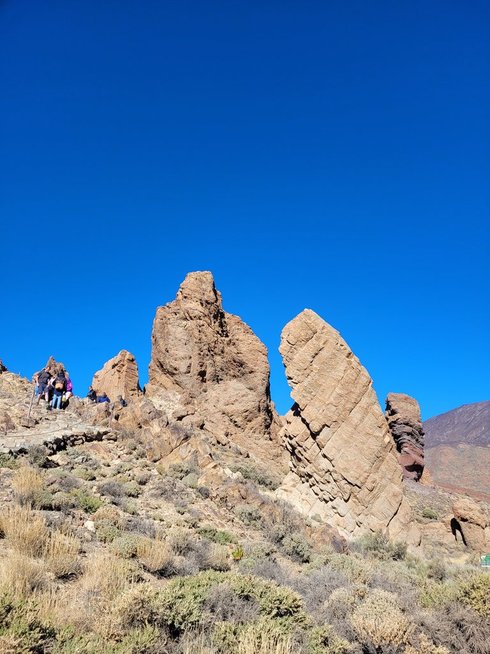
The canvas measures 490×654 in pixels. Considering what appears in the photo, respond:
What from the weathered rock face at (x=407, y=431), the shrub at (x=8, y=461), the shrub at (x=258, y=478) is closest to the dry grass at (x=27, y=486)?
the shrub at (x=8, y=461)

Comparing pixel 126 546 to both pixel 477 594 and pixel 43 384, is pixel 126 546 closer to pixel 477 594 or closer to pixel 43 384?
pixel 477 594

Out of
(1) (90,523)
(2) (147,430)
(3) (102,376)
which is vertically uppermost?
(3) (102,376)

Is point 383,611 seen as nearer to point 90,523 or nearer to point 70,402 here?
point 90,523

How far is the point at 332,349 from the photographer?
61.8 feet

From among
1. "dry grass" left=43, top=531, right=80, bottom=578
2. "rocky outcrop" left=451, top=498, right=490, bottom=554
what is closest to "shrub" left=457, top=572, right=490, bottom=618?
"dry grass" left=43, top=531, right=80, bottom=578

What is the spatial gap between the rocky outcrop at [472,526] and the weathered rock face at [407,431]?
61.4ft

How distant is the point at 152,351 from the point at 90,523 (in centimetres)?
2266

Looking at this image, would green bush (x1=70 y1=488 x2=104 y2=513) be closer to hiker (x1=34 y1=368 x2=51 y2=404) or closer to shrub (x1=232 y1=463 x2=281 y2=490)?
shrub (x1=232 y1=463 x2=281 y2=490)

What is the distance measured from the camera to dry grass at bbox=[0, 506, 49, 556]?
710cm

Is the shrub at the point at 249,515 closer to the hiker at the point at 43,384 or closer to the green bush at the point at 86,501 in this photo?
the green bush at the point at 86,501

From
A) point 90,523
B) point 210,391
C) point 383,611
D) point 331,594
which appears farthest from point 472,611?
point 210,391

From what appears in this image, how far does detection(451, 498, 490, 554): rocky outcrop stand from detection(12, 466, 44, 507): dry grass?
17.1 meters

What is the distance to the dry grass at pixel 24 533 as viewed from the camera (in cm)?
710

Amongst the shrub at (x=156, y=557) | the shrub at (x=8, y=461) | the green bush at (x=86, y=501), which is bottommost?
the shrub at (x=156, y=557)
